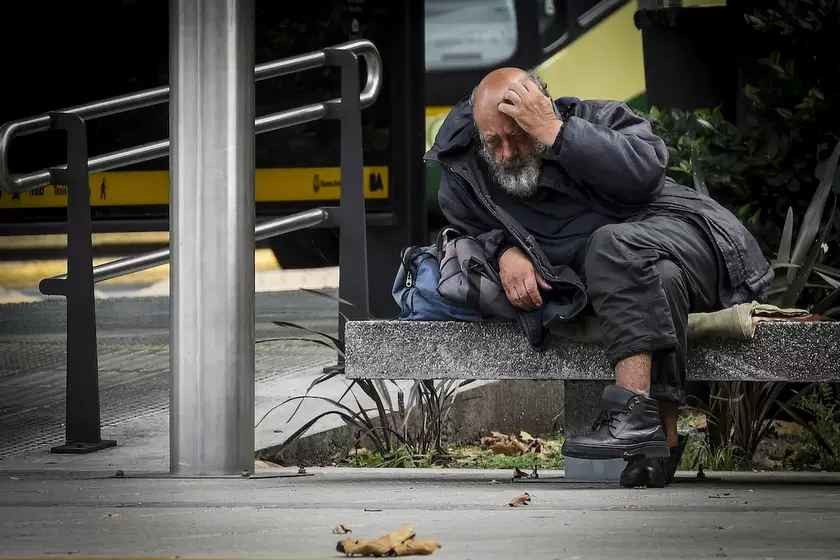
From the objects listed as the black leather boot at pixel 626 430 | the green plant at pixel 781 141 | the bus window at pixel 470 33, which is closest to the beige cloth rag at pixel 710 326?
the black leather boot at pixel 626 430

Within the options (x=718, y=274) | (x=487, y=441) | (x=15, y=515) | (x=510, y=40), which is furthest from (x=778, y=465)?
(x=510, y=40)

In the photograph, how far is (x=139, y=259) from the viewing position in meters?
6.84

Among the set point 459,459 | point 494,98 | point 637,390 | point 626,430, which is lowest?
point 459,459

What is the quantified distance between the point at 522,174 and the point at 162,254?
232 centimetres

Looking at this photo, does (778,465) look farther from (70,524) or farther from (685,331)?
(70,524)

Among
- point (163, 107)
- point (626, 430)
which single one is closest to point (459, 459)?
point (626, 430)

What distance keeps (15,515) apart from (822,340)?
87.0 inches

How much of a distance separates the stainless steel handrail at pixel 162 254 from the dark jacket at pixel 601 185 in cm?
176

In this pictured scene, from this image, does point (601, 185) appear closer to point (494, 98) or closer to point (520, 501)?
point (494, 98)

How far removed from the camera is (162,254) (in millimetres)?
6887

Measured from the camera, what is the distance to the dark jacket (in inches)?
191

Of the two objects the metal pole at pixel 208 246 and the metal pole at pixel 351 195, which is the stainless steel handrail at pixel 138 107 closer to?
the metal pole at pixel 351 195

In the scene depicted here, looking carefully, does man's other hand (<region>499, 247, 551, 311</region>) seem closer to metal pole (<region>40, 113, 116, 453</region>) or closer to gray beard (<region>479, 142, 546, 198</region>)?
gray beard (<region>479, 142, 546, 198</region>)

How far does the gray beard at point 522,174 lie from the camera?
4957 mm
